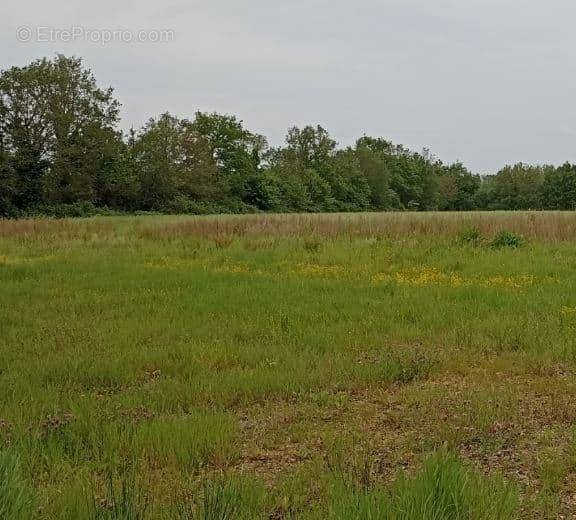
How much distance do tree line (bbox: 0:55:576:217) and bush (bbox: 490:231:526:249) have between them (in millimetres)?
36239

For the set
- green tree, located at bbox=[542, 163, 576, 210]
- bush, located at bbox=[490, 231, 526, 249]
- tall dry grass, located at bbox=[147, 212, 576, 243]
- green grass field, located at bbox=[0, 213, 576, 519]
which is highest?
green tree, located at bbox=[542, 163, 576, 210]

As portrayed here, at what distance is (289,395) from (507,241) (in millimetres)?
12273

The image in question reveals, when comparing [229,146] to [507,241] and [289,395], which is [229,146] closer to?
[507,241]

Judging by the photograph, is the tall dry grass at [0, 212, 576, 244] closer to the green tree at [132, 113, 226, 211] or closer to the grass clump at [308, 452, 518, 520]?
the grass clump at [308, 452, 518, 520]

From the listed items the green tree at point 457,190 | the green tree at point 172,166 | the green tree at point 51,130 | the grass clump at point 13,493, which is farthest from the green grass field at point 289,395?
the green tree at point 457,190

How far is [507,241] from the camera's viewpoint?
602 inches

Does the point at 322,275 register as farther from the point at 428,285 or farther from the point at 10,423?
the point at 10,423

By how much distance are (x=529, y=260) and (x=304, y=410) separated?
383 inches

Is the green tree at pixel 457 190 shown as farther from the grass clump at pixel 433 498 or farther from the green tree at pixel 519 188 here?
the grass clump at pixel 433 498

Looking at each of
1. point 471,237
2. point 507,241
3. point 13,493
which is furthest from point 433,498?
point 471,237

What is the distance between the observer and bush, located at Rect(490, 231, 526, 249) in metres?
15.1

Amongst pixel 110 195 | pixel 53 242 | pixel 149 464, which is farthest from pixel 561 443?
pixel 110 195

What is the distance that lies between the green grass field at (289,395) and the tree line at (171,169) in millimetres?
37874

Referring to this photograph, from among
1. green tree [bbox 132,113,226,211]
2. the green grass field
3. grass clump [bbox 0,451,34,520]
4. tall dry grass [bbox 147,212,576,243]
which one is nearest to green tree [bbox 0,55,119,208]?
green tree [bbox 132,113,226,211]
